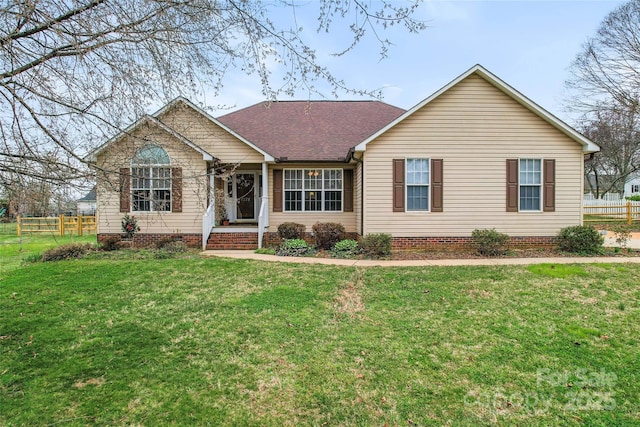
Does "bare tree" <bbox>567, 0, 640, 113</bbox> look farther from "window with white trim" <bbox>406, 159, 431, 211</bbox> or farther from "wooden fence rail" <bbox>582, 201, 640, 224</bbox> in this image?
"window with white trim" <bbox>406, 159, 431, 211</bbox>

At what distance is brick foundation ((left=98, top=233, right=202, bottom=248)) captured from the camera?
38.4ft

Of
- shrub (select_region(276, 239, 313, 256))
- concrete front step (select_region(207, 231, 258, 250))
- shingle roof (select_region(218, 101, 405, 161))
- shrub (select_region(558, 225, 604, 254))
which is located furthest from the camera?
shingle roof (select_region(218, 101, 405, 161))

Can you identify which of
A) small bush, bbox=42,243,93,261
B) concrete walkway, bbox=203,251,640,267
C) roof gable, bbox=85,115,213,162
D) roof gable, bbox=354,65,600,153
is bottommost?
concrete walkway, bbox=203,251,640,267

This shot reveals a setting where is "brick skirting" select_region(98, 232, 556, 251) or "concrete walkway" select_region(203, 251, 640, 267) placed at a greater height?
"brick skirting" select_region(98, 232, 556, 251)

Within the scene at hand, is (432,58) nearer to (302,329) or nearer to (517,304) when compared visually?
(517,304)

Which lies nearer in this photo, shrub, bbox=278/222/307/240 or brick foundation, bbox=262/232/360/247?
shrub, bbox=278/222/307/240

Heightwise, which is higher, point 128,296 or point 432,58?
point 432,58

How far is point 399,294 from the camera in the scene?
6.15 m

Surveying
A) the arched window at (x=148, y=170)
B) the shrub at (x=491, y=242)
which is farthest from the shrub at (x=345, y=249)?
the arched window at (x=148, y=170)

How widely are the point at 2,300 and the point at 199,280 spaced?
3.30 m

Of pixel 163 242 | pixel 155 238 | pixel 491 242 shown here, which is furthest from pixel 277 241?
→ pixel 491 242

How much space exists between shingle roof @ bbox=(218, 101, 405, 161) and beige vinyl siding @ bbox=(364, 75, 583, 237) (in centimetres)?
221

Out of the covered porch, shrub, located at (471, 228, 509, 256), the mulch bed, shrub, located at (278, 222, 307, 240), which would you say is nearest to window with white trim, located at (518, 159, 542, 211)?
the mulch bed

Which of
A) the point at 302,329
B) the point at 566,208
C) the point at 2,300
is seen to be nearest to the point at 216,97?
the point at 302,329
